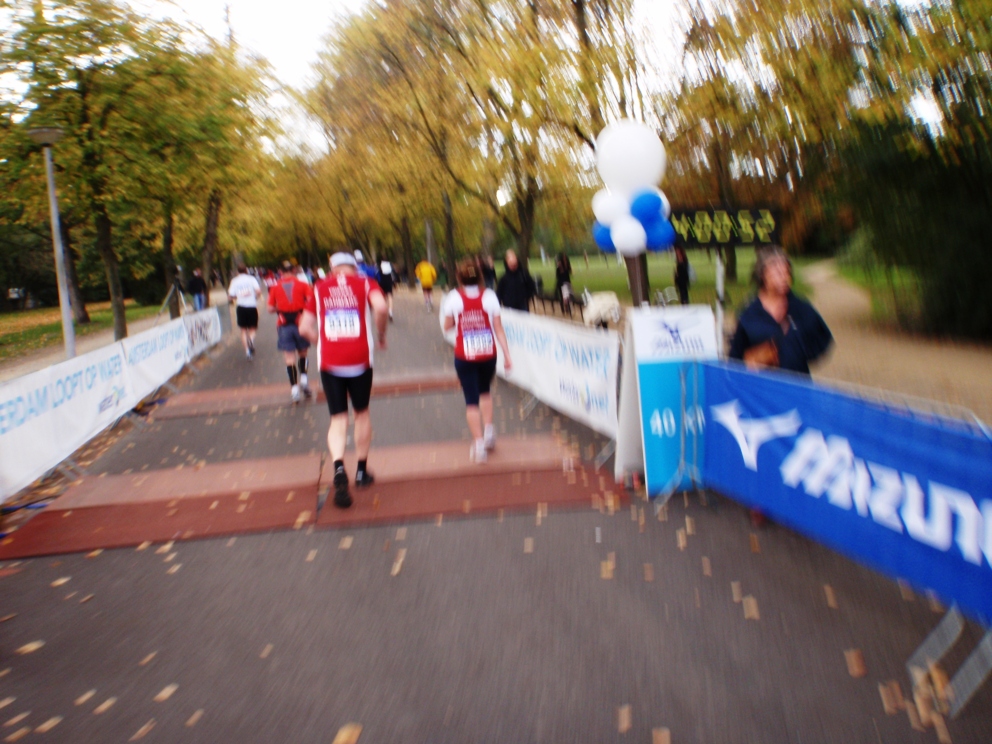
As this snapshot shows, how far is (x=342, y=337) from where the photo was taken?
6.62 m

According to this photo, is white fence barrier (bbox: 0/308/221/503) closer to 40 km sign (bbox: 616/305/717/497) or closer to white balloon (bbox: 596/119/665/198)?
40 km sign (bbox: 616/305/717/497)

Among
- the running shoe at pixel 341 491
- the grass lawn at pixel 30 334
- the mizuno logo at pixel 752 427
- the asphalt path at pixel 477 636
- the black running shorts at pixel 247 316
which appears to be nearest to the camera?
the asphalt path at pixel 477 636

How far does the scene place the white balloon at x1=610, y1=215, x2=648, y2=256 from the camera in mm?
7527

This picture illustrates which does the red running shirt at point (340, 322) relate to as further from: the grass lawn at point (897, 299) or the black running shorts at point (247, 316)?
the grass lawn at point (897, 299)

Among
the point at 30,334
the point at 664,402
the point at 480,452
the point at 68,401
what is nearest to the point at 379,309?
the point at 480,452

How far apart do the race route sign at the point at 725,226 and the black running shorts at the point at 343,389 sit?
3.37m

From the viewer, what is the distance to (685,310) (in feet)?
21.8

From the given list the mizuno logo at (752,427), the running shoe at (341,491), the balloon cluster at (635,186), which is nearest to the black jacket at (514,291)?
the balloon cluster at (635,186)

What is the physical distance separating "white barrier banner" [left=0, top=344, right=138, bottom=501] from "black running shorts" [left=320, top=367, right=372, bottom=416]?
2958 mm

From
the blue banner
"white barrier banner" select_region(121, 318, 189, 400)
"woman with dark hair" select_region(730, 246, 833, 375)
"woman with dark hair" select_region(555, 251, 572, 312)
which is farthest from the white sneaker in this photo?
"woman with dark hair" select_region(555, 251, 572, 312)

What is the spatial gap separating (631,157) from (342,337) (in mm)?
3038

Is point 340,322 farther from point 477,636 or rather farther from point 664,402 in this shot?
point 477,636

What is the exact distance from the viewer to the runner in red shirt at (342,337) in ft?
21.7

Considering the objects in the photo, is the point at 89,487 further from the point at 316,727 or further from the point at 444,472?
the point at 316,727
